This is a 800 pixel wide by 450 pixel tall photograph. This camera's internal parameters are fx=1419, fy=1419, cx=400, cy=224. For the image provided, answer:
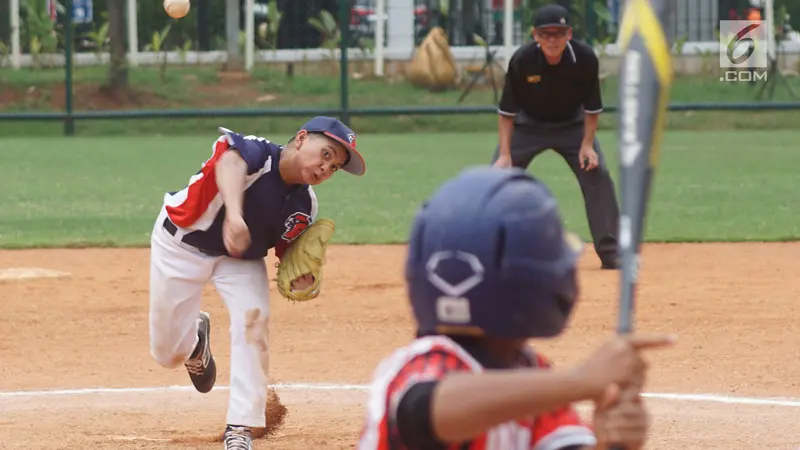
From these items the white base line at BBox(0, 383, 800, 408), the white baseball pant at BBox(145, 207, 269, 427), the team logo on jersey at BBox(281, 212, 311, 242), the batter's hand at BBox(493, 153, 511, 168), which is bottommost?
the white base line at BBox(0, 383, 800, 408)

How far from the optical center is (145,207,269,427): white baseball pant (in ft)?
16.6

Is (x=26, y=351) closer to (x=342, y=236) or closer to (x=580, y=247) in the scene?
(x=342, y=236)

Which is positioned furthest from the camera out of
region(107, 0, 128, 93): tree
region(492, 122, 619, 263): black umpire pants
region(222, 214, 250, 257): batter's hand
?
region(107, 0, 128, 93): tree

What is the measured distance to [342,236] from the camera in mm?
11266

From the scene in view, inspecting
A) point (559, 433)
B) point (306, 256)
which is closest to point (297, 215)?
point (306, 256)

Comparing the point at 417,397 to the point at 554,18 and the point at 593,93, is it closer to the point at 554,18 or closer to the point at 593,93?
the point at 554,18

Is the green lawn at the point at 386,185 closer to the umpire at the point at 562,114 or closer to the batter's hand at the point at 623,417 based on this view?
the umpire at the point at 562,114

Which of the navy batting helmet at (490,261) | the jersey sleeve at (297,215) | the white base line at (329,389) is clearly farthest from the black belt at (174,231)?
the navy batting helmet at (490,261)

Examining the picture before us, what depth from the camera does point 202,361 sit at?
5820 mm

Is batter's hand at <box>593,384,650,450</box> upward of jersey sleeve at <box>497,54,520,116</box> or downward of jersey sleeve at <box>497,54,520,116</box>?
downward

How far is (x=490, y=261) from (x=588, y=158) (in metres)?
7.45

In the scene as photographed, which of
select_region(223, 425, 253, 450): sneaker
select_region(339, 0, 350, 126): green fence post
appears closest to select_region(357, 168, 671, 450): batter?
select_region(223, 425, 253, 450): sneaker

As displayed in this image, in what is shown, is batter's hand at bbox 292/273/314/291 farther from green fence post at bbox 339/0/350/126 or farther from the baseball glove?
green fence post at bbox 339/0/350/126
